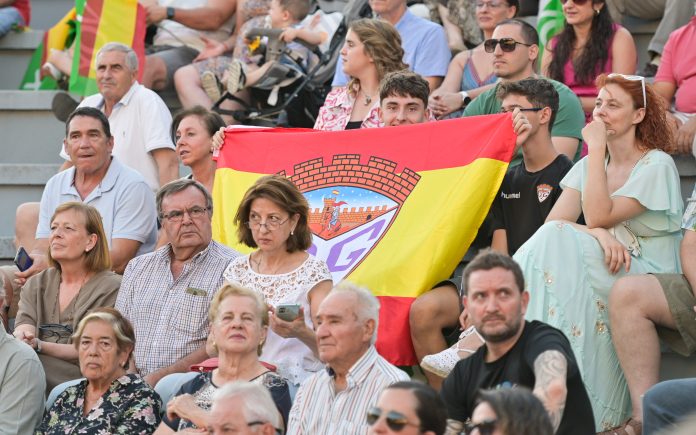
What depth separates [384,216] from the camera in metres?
6.88

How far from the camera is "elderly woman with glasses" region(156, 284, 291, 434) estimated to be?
5.72 meters

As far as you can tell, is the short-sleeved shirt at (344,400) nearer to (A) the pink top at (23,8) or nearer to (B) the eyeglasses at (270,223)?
(B) the eyeglasses at (270,223)

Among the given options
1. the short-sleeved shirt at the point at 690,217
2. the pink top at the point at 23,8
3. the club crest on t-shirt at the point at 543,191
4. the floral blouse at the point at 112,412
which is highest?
the pink top at the point at 23,8

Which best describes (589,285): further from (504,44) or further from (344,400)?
(504,44)

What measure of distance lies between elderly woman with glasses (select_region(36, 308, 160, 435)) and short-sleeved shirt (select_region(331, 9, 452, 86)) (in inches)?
113

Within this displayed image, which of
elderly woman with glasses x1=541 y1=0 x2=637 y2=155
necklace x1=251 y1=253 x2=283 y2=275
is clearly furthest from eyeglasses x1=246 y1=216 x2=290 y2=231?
elderly woman with glasses x1=541 y1=0 x2=637 y2=155

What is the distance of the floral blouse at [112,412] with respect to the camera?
19.8 ft

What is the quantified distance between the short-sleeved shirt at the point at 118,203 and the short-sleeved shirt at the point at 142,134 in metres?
0.58

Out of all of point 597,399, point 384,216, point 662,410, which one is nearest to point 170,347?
point 384,216

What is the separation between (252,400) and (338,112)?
324 cm

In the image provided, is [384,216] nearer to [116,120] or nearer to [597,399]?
[597,399]

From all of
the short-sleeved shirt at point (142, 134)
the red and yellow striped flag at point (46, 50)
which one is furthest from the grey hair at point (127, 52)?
the red and yellow striped flag at point (46, 50)

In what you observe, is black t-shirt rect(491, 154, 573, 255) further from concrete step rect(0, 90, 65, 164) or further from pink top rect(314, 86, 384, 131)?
concrete step rect(0, 90, 65, 164)

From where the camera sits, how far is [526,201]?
6.89 meters
